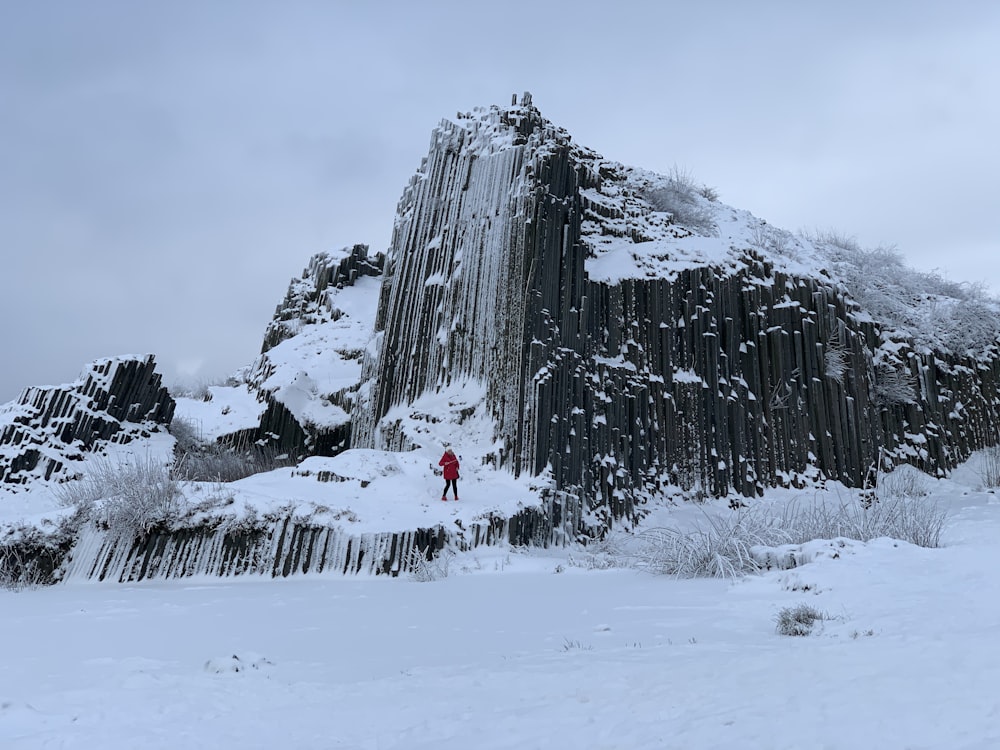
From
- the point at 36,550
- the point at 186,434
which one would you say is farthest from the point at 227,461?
the point at 36,550

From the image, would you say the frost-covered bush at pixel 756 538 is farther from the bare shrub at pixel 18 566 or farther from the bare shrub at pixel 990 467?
the bare shrub at pixel 990 467

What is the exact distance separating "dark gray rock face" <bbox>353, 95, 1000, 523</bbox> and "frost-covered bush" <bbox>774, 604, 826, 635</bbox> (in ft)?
33.5

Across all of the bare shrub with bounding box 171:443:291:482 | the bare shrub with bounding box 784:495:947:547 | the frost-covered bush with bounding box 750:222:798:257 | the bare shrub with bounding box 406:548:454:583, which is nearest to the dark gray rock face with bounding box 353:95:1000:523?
the frost-covered bush with bounding box 750:222:798:257

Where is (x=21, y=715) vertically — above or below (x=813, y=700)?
below

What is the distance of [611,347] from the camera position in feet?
59.6

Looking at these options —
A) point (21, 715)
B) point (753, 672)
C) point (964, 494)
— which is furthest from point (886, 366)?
point (21, 715)

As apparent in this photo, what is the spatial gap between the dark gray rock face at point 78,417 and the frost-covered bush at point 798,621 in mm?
20595

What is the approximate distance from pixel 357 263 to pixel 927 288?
22792 millimetres

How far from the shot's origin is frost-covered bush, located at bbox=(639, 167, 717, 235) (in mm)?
23844

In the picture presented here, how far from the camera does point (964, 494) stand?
66.1ft

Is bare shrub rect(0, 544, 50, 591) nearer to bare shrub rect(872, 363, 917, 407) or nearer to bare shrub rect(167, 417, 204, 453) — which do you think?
bare shrub rect(167, 417, 204, 453)

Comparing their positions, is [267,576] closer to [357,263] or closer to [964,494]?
[964,494]

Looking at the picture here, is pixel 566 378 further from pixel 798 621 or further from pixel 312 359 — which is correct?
pixel 312 359

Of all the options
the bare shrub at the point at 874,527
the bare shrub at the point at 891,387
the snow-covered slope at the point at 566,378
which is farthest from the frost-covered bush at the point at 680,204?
the bare shrub at the point at 874,527
